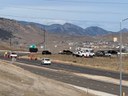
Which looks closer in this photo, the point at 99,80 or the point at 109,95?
the point at 109,95

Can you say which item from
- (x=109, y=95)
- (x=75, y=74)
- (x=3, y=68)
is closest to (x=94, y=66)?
(x=75, y=74)

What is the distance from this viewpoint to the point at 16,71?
5191 cm

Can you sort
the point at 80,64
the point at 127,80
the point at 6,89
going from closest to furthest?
the point at 6,89
the point at 127,80
the point at 80,64

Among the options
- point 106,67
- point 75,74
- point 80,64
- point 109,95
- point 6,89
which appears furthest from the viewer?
point 80,64

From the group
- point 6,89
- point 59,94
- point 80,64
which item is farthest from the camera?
point 80,64

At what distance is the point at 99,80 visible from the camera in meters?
80.8

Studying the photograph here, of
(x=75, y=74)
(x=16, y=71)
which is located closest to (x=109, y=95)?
(x=16, y=71)

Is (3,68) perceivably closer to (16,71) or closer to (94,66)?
(16,71)

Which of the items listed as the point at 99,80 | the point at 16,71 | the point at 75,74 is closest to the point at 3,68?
the point at 16,71

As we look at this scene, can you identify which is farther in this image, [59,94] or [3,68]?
[3,68]

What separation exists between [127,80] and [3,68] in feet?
110

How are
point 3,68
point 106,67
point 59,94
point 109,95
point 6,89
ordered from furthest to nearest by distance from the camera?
1. point 106,67
2. point 109,95
3. point 3,68
4. point 59,94
5. point 6,89

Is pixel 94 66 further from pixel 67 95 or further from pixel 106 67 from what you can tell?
pixel 67 95

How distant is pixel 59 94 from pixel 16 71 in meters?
8.15
